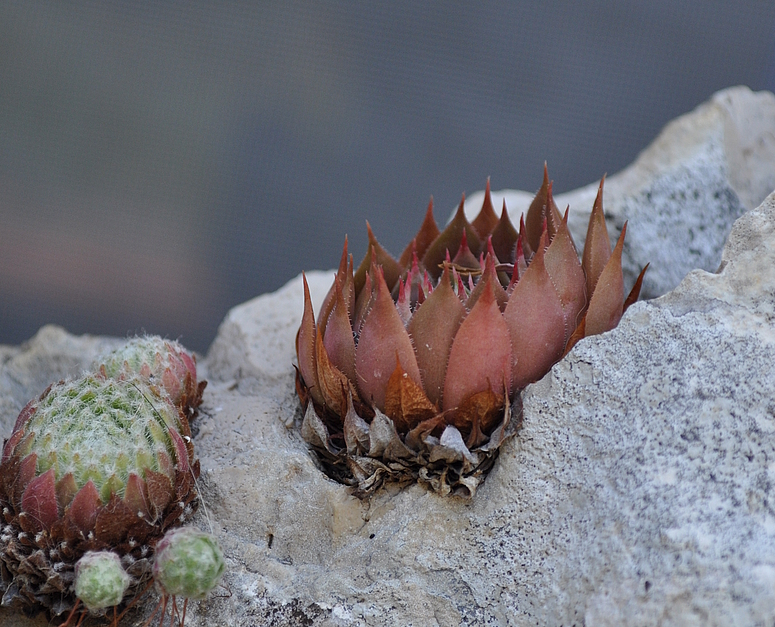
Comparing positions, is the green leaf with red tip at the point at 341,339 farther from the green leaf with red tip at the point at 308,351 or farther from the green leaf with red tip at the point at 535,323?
the green leaf with red tip at the point at 535,323

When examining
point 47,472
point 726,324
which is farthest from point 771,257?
point 47,472

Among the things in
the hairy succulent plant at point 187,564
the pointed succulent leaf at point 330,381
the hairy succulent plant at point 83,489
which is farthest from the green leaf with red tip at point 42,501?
the pointed succulent leaf at point 330,381

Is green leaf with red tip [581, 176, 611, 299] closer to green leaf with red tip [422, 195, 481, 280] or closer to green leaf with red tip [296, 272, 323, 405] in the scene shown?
green leaf with red tip [422, 195, 481, 280]

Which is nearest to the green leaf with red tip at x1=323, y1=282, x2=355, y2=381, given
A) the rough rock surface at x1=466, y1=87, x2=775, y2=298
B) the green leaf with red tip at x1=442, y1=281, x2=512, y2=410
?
the green leaf with red tip at x1=442, y1=281, x2=512, y2=410

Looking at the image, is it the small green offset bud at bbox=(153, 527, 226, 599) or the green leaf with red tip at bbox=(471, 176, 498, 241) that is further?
the green leaf with red tip at bbox=(471, 176, 498, 241)

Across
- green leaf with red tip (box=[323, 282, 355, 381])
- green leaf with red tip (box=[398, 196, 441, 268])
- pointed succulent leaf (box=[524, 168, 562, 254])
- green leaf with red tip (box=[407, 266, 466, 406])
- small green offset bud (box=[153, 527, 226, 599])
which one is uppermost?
pointed succulent leaf (box=[524, 168, 562, 254])

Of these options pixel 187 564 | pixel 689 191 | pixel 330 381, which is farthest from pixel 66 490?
pixel 689 191

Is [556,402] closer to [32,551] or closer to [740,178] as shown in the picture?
[32,551]
